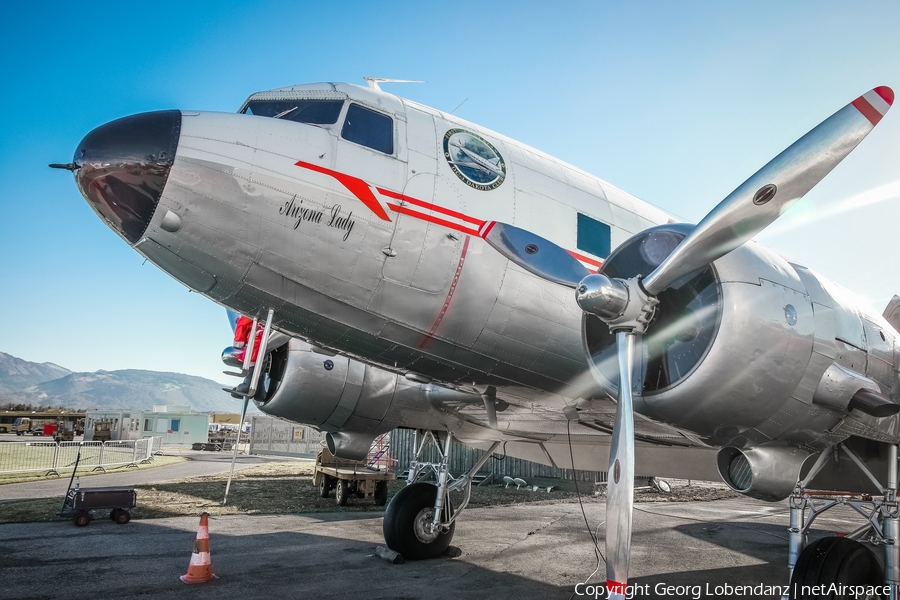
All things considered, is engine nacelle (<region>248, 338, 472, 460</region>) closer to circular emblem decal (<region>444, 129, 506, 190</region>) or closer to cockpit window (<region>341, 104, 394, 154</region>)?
circular emblem decal (<region>444, 129, 506, 190</region>)

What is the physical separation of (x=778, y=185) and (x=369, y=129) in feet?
12.4

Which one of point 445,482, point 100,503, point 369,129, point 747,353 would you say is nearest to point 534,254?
point 747,353

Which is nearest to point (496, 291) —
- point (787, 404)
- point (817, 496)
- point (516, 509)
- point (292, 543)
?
point (787, 404)

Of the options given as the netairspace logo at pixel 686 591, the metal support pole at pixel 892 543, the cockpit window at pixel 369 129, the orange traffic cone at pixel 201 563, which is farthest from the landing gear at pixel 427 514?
the cockpit window at pixel 369 129

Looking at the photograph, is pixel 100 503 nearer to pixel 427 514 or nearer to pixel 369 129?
pixel 427 514

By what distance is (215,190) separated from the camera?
523 centimetres

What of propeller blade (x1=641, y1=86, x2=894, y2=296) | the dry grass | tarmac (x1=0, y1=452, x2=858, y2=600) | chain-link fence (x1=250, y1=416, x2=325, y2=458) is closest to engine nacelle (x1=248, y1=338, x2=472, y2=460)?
tarmac (x1=0, y1=452, x2=858, y2=600)

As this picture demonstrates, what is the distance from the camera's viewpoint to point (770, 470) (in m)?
5.32

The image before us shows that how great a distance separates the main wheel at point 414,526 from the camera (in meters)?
8.98

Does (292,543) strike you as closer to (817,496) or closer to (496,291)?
(496,291)

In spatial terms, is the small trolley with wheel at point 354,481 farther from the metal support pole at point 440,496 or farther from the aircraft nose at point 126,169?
the aircraft nose at point 126,169

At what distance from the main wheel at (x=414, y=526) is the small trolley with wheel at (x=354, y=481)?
21.3 ft

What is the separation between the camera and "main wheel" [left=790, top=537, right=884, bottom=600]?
530cm

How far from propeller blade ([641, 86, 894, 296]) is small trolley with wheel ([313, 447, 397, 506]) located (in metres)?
12.6
